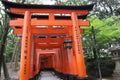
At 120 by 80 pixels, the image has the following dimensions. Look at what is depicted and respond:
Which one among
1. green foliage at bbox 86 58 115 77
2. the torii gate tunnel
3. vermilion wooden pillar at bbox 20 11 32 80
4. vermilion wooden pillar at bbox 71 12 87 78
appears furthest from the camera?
green foliage at bbox 86 58 115 77

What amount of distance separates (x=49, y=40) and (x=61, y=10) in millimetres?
7770

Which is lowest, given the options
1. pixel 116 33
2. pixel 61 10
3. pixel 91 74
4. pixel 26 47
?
pixel 91 74

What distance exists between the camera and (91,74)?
17.9 metres

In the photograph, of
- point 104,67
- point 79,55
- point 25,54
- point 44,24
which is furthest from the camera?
point 104,67

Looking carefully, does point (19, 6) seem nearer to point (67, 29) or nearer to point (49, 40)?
point (67, 29)

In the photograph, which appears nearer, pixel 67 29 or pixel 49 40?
pixel 67 29

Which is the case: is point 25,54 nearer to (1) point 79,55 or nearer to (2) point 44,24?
(2) point 44,24

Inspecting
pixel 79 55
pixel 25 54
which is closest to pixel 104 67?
pixel 79 55

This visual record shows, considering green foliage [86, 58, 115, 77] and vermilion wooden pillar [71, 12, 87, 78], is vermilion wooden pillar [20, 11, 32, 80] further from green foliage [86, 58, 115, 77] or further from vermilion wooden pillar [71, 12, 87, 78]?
green foliage [86, 58, 115, 77]

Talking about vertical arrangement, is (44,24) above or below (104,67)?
above

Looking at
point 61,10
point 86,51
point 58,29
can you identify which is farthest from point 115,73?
point 86,51

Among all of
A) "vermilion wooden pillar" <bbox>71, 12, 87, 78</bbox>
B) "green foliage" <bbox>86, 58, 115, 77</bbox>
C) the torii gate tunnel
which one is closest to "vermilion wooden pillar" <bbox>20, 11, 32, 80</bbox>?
the torii gate tunnel

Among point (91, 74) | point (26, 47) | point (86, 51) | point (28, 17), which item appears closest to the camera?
point (26, 47)

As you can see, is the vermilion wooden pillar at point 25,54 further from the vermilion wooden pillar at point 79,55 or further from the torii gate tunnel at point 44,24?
the vermilion wooden pillar at point 79,55
